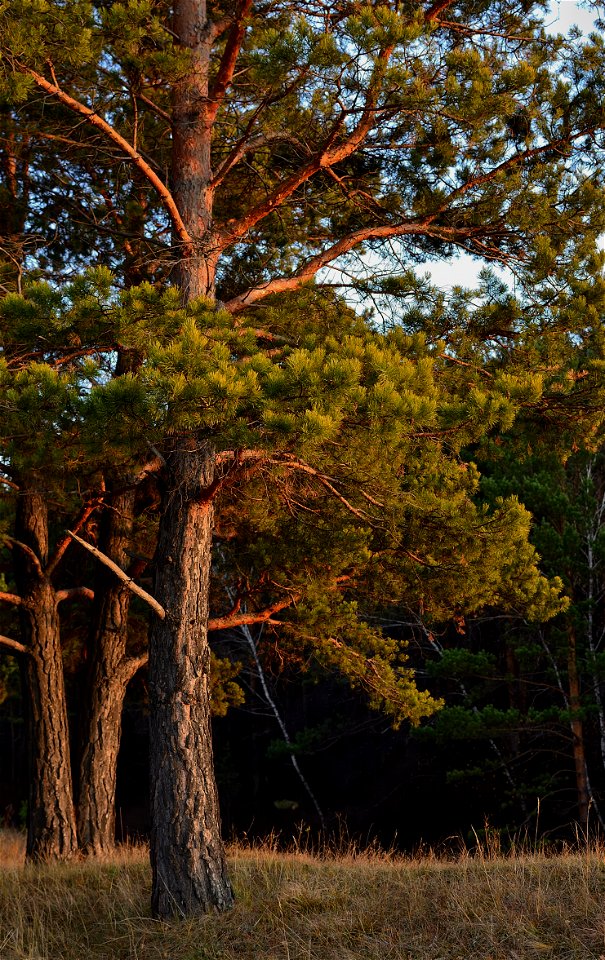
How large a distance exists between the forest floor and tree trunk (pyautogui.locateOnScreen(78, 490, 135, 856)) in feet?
5.58

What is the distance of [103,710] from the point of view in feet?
28.5

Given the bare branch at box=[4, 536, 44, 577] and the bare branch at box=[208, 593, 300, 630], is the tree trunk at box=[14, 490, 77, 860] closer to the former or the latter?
the bare branch at box=[4, 536, 44, 577]

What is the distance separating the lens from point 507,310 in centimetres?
708

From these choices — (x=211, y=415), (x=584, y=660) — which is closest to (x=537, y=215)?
(x=211, y=415)

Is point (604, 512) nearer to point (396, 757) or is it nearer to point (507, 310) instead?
point (507, 310)

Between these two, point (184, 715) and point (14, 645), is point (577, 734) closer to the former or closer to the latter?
point (14, 645)

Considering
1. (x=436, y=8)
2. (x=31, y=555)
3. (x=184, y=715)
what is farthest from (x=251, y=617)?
(x=436, y=8)

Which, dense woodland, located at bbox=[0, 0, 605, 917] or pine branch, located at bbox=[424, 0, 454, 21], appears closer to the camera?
dense woodland, located at bbox=[0, 0, 605, 917]

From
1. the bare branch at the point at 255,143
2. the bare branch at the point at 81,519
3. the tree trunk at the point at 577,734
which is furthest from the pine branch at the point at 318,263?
the tree trunk at the point at 577,734

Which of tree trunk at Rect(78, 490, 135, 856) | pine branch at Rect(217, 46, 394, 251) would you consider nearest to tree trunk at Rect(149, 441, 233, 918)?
pine branch at Rect(217, 46, 394, 251)

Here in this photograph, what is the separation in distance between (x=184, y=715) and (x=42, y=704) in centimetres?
331

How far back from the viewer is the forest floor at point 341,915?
15.7 feet

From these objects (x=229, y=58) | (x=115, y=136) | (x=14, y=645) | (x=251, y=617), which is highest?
(x=229, y=58)

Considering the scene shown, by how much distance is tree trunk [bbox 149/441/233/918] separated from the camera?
5.56 meters
